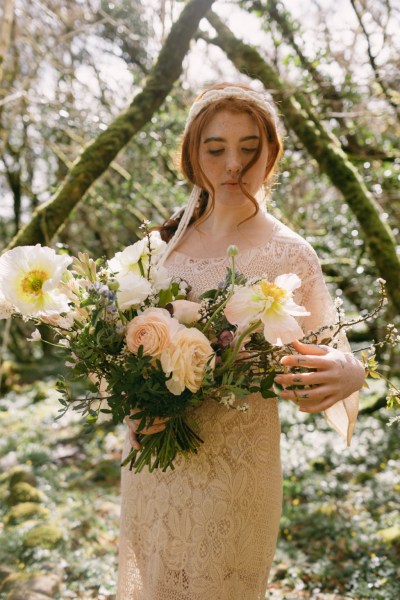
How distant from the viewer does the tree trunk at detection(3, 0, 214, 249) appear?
3.26 metres

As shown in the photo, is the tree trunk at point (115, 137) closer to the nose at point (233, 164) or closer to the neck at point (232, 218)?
the neck at point (232, 218)

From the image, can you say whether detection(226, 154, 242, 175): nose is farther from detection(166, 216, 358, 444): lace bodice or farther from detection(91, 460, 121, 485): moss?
detection(91, 460, 121, 485): moss

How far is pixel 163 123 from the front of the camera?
610cm

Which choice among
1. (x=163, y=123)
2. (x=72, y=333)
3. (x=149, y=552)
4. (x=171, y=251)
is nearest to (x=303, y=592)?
(x=149, y=552)

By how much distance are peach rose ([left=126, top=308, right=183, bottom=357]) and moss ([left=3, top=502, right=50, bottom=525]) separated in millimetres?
3926

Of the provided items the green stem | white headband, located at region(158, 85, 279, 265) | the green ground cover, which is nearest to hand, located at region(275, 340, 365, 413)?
the green stem

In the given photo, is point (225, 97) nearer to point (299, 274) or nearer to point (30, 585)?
point (299, 274)

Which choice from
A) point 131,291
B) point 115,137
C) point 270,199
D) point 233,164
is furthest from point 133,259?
point 115,137

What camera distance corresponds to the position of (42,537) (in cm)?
441

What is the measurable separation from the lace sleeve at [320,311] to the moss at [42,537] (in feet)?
10.2

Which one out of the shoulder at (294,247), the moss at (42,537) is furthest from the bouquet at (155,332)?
the moss at (42,537)

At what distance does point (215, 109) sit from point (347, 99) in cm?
378

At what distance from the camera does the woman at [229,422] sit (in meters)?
1.80

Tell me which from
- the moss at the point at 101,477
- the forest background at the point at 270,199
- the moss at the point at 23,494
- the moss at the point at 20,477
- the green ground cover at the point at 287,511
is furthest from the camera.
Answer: the moss at the point at 101,477
